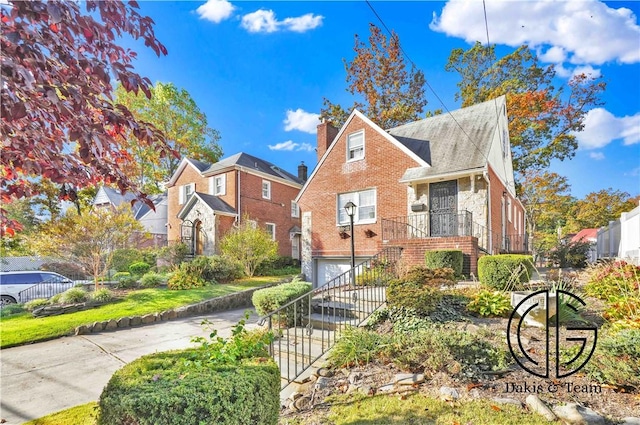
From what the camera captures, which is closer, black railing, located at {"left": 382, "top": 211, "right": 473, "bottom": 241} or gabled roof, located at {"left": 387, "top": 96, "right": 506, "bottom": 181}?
black railing, located at {"left": 382, "top": 211, "right": 473, "bottom": 241}

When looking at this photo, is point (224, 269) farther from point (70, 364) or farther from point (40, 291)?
point (70, 364)

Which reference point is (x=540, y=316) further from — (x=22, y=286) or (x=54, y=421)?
(x=22, y=286)

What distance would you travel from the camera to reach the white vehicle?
1197cm

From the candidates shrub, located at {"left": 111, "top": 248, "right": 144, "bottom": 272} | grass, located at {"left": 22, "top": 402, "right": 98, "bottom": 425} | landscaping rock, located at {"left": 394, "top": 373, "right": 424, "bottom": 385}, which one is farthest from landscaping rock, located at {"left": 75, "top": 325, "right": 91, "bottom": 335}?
landscaping rock, located at {"left": 394, "top": 373, "right": 424, "bottom": 385}

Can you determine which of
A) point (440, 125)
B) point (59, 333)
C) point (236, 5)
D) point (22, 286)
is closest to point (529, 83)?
point (440, 125)

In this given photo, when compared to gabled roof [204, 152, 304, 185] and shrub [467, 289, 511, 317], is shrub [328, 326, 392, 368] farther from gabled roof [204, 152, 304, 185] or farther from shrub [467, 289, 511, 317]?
gabled roof [204, 152, 304, 185]

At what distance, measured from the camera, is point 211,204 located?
18.2 m

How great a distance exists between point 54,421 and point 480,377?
4741mm

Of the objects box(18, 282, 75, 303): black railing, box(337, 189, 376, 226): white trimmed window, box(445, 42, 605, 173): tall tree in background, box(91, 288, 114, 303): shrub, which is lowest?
box(18, 282, 75, 303): black railing

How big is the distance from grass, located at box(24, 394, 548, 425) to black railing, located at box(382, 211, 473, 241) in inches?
315

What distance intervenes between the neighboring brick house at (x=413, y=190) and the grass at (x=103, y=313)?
4358mm

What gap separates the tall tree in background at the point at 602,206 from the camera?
88.4 ft

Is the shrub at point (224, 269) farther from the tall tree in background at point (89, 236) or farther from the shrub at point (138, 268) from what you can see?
the shrub at point (138, 268)

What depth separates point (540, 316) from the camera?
5086 millimetres
